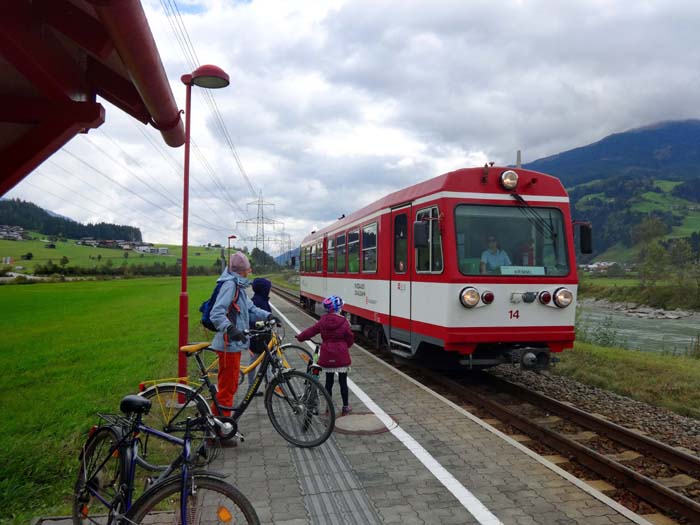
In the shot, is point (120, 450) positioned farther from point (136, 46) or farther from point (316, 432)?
point (316, 432)

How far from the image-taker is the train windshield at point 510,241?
7645 mm

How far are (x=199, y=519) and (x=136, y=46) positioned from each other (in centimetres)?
255

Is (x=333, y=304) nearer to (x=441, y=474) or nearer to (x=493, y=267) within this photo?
(x=441, y=474)

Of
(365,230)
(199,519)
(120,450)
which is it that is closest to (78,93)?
(120,450)

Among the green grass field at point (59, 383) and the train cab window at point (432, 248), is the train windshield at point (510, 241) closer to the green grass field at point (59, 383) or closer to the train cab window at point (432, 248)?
the train cab window at point (432, 248)

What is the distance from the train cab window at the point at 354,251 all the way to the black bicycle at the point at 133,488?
8689 mm

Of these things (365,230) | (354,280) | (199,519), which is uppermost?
(365,230)

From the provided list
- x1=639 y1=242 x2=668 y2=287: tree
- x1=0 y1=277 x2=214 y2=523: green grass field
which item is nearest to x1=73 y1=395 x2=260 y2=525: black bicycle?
x1=0 y1=277 x2=214 y2=523: green grass field

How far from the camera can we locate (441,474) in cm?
477

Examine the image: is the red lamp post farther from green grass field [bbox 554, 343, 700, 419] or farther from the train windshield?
green grass field [bbox 554, 343, 700, 419]

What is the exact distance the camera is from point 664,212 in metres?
158

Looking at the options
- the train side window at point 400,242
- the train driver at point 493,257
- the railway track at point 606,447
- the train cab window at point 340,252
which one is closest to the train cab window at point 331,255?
the train cab window at point 340,252

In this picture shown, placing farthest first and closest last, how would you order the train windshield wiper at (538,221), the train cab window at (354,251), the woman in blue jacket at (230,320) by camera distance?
the train cab window at (354,251) → the train windshield wiper at (538,221) → the woman in blue jacket at (230,320)

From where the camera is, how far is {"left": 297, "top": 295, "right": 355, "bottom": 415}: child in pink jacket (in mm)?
6395
